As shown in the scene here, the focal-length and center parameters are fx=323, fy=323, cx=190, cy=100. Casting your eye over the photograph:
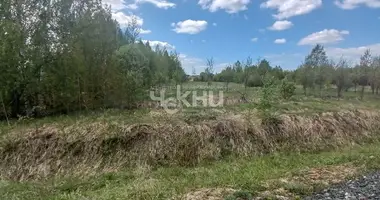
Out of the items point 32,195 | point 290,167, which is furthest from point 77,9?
point 290,167

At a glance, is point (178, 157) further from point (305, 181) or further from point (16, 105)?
point (16, 105)

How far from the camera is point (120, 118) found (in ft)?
39.3

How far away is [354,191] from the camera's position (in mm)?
6098

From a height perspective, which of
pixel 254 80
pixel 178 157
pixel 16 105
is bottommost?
pixel 178 157

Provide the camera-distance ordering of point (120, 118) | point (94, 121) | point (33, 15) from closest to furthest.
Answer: point (94, 121), point (120, 118), point (33, 15)

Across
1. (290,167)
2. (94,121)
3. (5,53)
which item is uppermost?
(5,53)

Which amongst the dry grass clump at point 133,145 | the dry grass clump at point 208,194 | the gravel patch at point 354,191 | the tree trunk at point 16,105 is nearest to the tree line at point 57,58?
the tree trunk at point 16,105

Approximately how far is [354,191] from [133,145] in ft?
21.1

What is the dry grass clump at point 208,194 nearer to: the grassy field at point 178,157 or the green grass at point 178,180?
the grassy field at point 178,157

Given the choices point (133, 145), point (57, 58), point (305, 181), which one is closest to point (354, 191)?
point (305, 181)

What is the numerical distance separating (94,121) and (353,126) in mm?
11039

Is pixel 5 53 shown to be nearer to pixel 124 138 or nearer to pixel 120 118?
pixel 120 118

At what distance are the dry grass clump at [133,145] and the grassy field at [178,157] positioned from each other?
3 cm

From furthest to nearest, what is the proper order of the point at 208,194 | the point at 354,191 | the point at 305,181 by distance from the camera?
the point at 305,181 → the point at 354,191 → the point at 208,194
